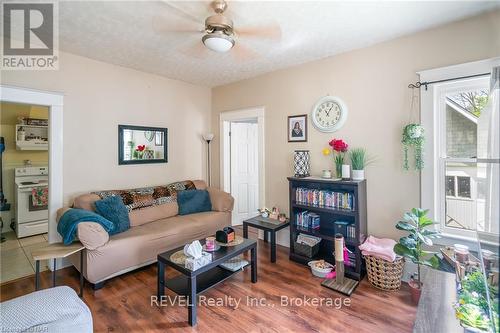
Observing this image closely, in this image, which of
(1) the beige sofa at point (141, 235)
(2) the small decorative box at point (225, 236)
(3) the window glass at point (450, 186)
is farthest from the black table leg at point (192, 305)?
(3) the window glass at point (450, 186)

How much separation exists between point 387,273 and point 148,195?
3006 millimetres

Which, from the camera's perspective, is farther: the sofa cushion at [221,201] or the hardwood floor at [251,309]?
the sofa cushion at [221,201]

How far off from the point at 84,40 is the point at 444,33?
3.68m

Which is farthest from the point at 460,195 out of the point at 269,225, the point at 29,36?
the point at 29,36

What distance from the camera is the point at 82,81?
10.0 ft

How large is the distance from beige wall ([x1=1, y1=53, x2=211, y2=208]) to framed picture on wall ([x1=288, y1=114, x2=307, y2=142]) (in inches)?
70.8

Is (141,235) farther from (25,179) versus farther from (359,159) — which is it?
(25,179)

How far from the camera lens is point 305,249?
303 centimetres

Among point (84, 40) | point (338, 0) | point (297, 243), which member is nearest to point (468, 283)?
point (297, 243)

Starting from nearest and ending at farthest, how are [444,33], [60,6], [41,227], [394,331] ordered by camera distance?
1. [394,331]
2. [60,6]
3. [444,33]
4. [41,227]

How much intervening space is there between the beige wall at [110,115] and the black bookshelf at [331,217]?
2.10 metres

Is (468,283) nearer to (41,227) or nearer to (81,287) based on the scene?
(81,287)

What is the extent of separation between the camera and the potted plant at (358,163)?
2786mm

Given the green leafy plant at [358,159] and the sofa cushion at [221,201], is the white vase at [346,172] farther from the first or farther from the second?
the sofa cushion at [221,201]
